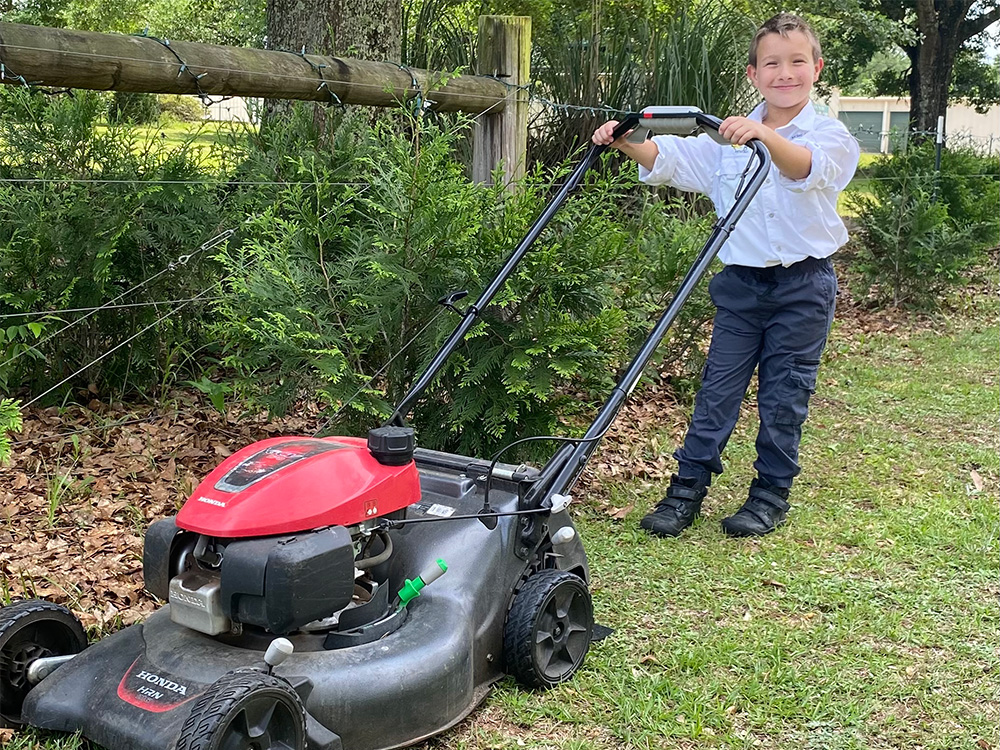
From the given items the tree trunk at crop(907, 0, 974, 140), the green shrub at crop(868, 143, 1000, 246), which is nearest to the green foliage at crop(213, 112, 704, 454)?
the green shrub at crop(868, 143, 1000, 246)

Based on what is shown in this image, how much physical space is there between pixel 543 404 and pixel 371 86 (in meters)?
1.31

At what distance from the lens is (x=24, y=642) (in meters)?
2.41

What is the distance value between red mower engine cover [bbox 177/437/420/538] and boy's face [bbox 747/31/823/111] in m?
2.00

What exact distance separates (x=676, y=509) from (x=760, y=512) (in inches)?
12.1

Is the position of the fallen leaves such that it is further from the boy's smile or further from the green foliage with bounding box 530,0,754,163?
the green foliage with bounding box 530,0,754,163

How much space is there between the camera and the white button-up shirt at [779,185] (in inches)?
142

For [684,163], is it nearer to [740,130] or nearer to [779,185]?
[779,185]

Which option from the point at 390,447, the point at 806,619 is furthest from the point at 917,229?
the point at 390,447

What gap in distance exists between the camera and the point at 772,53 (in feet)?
12.0

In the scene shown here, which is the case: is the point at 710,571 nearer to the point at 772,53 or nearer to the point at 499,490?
the point at 499,490

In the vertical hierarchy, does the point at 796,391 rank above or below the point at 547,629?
above

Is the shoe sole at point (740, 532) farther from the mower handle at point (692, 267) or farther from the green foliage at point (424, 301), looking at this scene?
the mower handle at point (692, 267)

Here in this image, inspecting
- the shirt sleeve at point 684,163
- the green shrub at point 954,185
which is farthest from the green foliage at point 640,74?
the shirt sleeve at point 684,163

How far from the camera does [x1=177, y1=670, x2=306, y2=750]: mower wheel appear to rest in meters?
1.96
